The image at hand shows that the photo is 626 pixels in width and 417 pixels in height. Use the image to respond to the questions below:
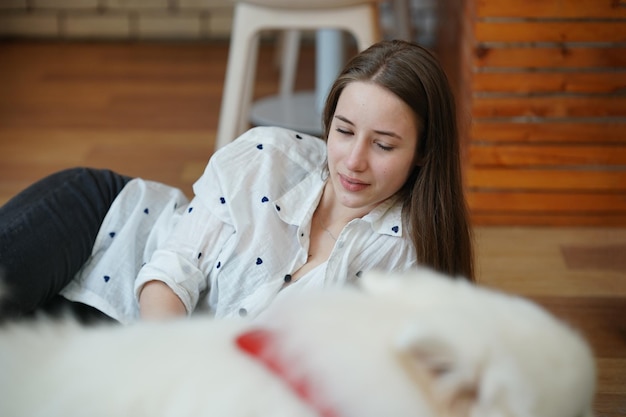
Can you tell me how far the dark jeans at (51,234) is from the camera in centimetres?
140

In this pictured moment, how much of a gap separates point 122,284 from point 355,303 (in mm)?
853

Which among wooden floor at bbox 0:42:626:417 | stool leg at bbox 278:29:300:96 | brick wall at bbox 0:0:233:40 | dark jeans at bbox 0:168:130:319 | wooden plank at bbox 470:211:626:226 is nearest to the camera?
dark jeans at bbox 0:168:130:319

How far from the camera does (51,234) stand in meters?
1.49

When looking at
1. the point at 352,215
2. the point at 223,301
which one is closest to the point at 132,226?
the point at 223,301

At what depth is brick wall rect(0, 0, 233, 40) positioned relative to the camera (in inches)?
138

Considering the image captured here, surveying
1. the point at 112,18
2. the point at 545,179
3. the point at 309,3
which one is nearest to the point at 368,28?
the point at 309,3

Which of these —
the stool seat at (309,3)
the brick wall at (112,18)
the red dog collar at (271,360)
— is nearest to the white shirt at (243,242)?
the red dog collar at (271,360)

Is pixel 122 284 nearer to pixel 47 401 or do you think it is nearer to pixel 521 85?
pixel 47 401

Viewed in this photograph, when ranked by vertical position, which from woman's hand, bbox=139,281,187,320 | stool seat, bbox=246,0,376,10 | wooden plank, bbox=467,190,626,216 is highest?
stool seat, bbox=246,0,376,10

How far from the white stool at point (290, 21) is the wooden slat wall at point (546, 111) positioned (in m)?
0.26

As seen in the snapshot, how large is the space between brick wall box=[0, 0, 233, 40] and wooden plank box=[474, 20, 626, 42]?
63.0 inches

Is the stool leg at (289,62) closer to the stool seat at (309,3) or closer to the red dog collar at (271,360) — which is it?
the stool seat at (309,3)

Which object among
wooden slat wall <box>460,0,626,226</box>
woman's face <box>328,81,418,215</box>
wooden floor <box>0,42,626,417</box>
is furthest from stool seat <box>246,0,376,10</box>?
woman's face <box>328,81,418,215</box>

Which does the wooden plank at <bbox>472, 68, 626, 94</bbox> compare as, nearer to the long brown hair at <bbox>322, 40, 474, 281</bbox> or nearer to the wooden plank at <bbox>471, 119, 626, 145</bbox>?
the wooden plank at <bbox>471, 119, 626, 145</bbox>
